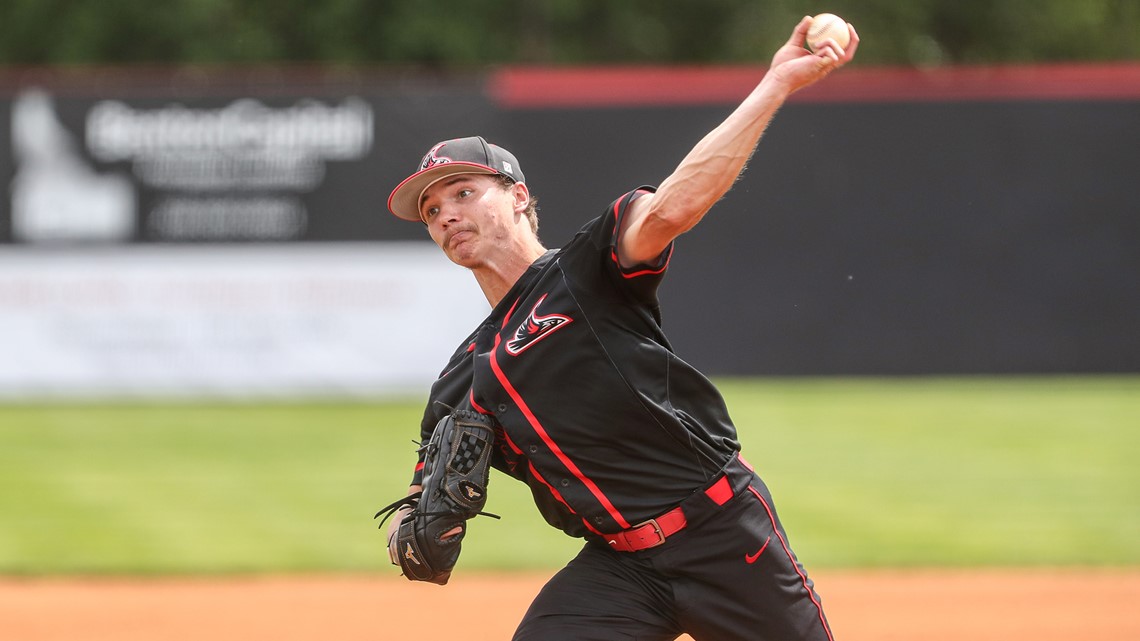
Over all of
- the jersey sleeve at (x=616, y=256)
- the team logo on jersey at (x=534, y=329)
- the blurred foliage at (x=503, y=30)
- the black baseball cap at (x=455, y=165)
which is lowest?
the team logo on jersey at (x=534, y=329)

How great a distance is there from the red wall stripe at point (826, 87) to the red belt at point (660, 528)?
10.3 meters

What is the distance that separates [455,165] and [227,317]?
989cm

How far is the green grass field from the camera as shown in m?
8.14

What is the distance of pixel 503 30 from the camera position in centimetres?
2600

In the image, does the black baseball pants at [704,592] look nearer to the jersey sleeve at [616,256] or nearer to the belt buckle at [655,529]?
the belt buckle at [655,529]

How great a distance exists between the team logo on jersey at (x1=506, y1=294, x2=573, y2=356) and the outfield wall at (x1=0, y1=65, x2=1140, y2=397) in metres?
9.60

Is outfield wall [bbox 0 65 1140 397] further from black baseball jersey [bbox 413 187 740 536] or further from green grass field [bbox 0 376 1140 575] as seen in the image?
black baseball jersey [bbox 413 187 740 536]

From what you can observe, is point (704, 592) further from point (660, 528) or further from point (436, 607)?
point (436, 607)

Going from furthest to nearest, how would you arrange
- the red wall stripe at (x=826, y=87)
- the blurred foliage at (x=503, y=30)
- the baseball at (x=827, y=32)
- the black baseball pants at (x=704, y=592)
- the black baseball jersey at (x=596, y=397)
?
the blurred foliage at (x=503, y=30), the red wall stripe at (x=826, y=87), the black baseball pants at (x=704, y=592), the black baseball jersey at (x=596, y=397), the baseball at (x=827, y=32)

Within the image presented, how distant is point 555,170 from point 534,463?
1028cm

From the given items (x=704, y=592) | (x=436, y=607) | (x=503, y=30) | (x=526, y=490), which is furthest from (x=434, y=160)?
(x=503, y=30)

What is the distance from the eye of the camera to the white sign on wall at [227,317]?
1302 cm

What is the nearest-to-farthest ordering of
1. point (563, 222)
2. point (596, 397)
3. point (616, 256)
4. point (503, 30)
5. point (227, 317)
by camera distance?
point (616, 256) → point (596, 397) → point (227, 317) → point (563, 222) → point (503, 30)

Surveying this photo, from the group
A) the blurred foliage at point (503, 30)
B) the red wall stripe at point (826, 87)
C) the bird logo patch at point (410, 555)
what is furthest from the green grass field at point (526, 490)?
the blurred foliage at point (503, 30)
